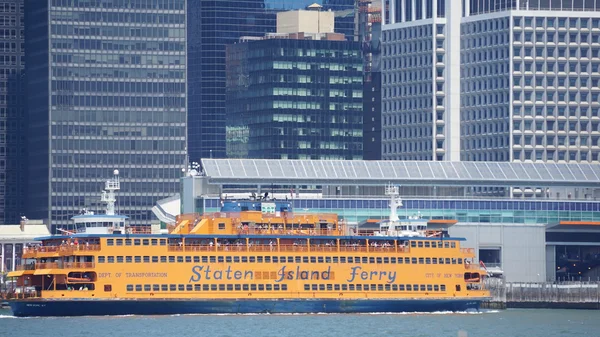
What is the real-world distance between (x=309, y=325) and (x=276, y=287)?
12598 millimetres

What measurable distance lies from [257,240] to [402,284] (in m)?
13.1

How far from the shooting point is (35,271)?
155000mm

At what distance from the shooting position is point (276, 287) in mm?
161375

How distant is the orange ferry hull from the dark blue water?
1.24 m

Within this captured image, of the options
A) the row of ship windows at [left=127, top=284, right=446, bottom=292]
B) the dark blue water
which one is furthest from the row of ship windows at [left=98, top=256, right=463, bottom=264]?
the dark blue water

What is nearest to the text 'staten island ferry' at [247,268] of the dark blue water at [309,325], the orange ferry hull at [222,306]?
the orange ferry hull at [222,306]

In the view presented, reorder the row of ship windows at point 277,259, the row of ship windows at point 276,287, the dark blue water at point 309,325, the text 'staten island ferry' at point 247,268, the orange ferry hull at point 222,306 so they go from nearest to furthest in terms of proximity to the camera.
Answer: the dark blue water at point 309,325 → the orange ferry hull at point 222,306 → the text 'staten island ferry' at point 247,268 → the row of ship windows at point 277,259 → the row of ship windows at point 276,287

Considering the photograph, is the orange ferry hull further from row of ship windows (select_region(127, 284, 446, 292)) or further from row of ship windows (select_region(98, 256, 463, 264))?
row of ship windows (select_region(98, 256, 463, 264))

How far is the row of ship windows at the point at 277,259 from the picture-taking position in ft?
514

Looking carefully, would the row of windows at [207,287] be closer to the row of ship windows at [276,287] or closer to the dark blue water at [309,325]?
the row of ship windows at [276,287]

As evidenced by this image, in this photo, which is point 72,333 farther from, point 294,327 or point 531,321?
point 531,321

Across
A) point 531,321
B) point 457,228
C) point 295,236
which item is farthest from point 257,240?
point 457,228

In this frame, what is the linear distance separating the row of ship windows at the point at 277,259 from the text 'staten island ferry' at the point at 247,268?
8cm

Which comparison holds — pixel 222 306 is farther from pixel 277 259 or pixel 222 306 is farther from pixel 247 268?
pixel 277 259
